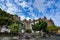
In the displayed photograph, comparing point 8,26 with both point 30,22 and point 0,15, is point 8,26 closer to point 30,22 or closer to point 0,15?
point 0,15

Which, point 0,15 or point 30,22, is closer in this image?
point 0,15

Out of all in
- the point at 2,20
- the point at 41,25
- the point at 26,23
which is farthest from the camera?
the point at 26,23

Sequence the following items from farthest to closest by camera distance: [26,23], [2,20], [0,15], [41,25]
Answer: [26,23]
[41,25]
[0,15]
[2,20]

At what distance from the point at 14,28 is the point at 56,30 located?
64617 millimetres

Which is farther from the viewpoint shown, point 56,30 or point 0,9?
point 56,30

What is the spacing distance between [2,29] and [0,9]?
445 inches

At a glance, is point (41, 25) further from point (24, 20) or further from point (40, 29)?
point (24, 20)

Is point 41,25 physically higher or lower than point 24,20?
lower

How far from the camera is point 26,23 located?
141250mm

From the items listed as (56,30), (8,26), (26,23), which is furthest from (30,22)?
(8,26)

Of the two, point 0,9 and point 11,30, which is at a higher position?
point 0,9

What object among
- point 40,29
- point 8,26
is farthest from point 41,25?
point 8,26

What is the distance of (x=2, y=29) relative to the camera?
86.4 metres

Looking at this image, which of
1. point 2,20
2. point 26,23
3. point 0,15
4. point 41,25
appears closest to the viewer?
point 2,20
